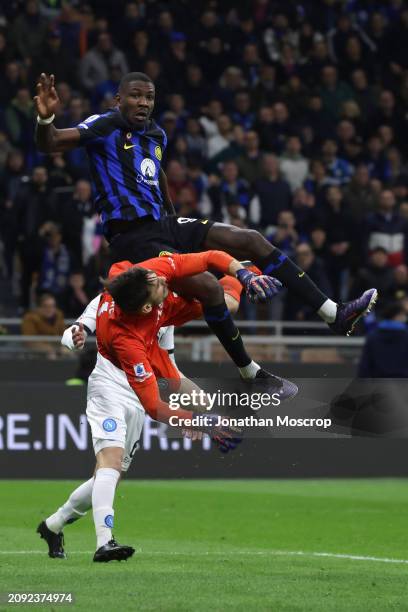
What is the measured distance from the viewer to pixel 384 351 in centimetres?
1747

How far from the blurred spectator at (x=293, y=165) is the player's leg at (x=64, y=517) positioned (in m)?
11.2

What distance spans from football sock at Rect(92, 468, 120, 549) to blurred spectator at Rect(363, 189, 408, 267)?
1065cm

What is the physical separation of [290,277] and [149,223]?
1.11 meters

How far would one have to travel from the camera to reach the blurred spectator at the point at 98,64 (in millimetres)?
22219

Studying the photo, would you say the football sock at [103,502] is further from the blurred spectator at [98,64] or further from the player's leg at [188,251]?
the blurred spectator at [98,64]

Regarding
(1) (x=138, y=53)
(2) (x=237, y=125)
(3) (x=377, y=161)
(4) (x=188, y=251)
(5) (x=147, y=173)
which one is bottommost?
(4) (x=188, y=251)

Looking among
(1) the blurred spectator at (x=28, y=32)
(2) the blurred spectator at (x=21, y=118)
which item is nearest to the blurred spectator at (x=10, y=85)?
(2) the blurred spectator at (x=21, y=118)

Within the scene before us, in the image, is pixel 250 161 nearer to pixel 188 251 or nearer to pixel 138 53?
pixel 138 53

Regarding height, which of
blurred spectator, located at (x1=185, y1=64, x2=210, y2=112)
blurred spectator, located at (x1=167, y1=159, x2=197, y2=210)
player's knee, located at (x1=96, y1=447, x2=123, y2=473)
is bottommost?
player's knee, located at (x1=96, y1=447, x2=123, y2=473)

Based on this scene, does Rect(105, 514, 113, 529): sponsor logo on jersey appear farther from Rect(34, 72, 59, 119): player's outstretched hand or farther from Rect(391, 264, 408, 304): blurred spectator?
Rect(391, 264, 408, 304): blurred spectator

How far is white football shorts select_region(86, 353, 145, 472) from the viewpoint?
35.3 feet

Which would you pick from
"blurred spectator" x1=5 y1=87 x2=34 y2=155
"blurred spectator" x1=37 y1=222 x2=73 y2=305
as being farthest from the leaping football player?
"blurred spectator" x1=5 y1=87 x2=34 y2=155

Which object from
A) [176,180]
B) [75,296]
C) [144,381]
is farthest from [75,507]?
[176,180]

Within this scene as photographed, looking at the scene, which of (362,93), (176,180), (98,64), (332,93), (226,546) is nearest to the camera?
(226,546)
